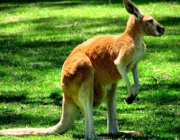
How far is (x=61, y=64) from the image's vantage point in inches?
414

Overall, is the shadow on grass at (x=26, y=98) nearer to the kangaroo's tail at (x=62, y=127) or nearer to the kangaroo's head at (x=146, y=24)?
the kangaroo's tail at (x=62, y=127)

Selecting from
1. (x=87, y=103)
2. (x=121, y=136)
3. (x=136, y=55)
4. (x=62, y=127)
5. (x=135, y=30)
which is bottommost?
(x=121, y=136)

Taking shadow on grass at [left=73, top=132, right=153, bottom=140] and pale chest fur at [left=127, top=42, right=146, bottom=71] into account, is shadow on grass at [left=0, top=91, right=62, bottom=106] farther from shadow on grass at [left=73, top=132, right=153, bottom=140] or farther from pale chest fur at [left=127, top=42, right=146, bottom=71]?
pale chest fur at [left=127, top=42, right=146, bottom=71]

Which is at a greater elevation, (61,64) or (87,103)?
(87,103)

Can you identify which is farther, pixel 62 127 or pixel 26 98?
pixel 26 98

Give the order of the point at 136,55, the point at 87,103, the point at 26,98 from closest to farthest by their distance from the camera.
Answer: the point at 87,103
the point at 136,55
the point at 26,98

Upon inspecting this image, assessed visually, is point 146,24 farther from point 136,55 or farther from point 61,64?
point 61,64

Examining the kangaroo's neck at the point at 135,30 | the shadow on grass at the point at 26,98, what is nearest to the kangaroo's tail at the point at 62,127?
the kangaroo's neck at the point at 135,30

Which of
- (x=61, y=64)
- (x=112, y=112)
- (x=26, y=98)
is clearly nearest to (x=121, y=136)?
(x=112, y=112)

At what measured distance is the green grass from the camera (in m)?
7.86

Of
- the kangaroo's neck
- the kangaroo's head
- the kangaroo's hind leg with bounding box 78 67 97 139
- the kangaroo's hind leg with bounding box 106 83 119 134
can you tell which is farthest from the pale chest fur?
the kangaroo's hind leg with bounding box 78 67 97 139

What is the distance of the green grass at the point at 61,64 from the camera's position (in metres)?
7.86

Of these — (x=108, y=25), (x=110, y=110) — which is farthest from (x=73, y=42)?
(x=110, y=110)

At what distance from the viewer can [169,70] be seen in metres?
9.93
